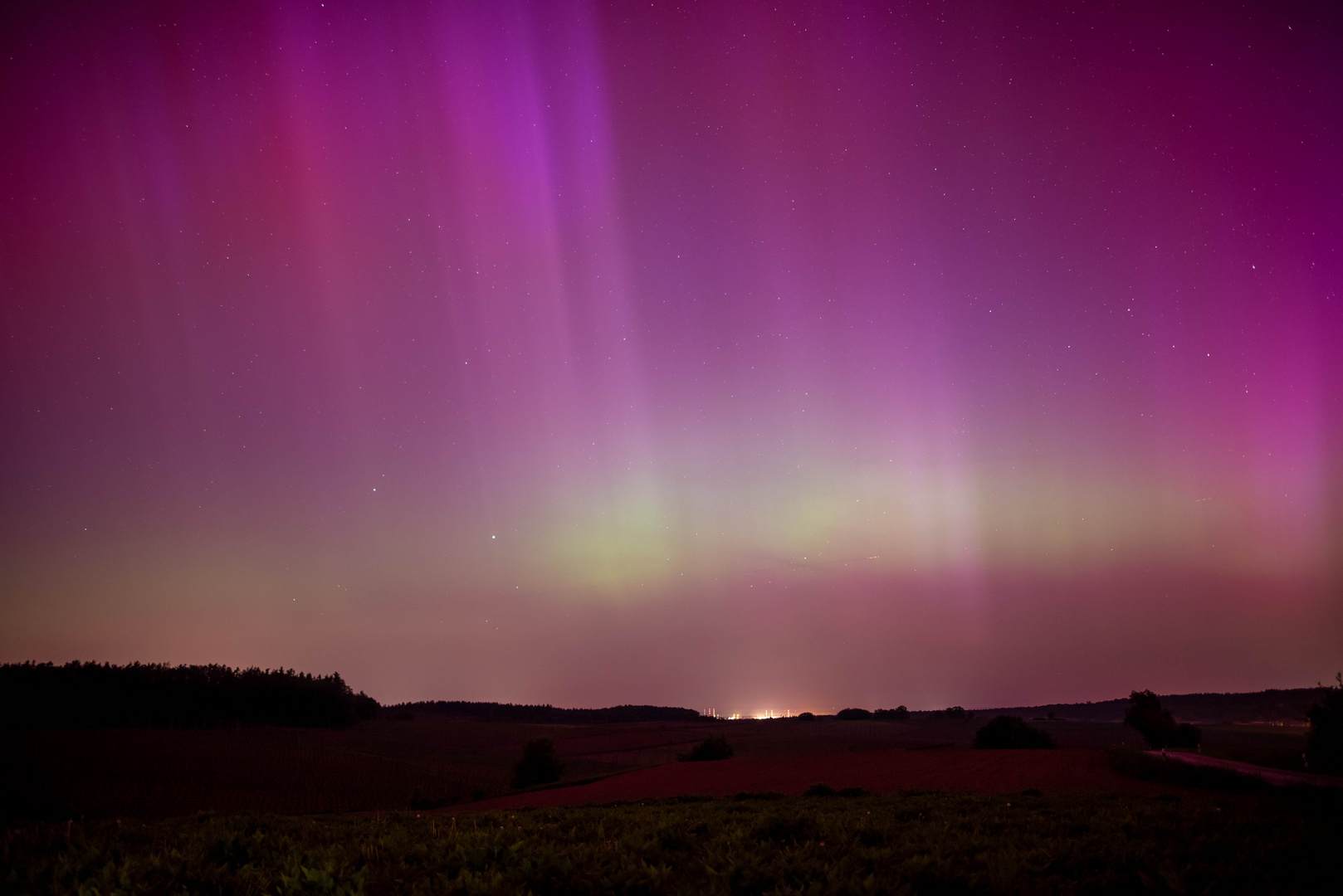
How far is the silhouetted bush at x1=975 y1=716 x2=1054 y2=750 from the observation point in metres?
72.0

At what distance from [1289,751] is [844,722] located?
130 m

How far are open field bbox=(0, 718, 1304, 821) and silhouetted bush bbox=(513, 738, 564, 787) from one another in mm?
2891

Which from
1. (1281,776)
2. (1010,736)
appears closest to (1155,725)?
(1010,736)

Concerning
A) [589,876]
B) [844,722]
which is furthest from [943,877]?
[844,722]

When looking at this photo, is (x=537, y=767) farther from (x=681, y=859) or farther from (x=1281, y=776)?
(x=681, y=859)

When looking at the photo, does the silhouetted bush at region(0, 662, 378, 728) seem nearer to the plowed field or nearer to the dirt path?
the plowed field

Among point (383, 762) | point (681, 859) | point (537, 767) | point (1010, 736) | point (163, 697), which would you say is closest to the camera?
point (681, 859)

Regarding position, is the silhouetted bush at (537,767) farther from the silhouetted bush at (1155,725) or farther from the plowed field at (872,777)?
the silhouetted bush at (1155,725)

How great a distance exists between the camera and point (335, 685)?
473 feet

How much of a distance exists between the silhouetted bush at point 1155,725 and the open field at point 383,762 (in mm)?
4064

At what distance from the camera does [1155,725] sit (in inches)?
3012

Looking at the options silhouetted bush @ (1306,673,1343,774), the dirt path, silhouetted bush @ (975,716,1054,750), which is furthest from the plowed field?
silhouetted bush @ (975,716,1054,750)

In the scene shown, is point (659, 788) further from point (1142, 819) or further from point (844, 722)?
point (844, 722)

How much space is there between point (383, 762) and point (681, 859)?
96593 mm
